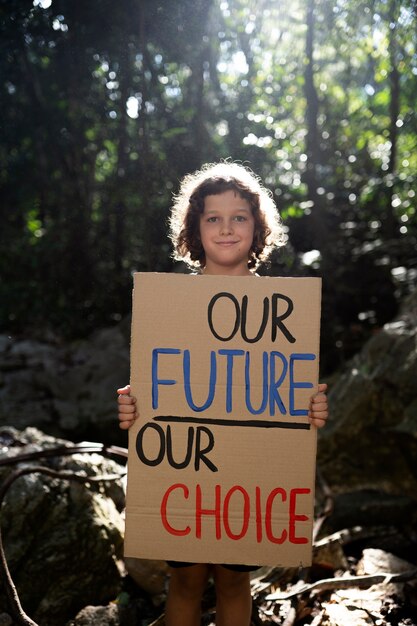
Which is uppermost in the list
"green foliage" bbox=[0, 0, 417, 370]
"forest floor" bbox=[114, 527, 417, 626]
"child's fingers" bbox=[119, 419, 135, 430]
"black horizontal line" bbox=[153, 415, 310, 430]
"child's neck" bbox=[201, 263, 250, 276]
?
"green foliage" bbox=[0, 0, 417, 370]

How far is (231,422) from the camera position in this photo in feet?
5.32

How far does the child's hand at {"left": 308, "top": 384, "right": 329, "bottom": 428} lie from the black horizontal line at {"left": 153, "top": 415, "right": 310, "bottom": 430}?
3 cm

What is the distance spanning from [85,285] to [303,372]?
546 cm

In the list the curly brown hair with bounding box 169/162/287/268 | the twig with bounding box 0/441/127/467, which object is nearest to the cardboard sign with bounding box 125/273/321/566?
the curly brown hair with bounding box 169/162/287/268

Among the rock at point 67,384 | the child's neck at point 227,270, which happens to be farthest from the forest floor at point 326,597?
the rock at point 67,384

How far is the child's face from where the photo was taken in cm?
190

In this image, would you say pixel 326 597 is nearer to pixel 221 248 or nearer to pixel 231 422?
pixel 231 422

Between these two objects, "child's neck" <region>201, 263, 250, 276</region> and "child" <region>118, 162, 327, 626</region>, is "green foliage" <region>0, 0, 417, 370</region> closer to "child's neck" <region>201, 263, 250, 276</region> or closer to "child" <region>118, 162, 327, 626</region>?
"child" <region>118, 162, 327, 626</region>

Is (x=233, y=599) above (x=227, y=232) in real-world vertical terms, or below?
below

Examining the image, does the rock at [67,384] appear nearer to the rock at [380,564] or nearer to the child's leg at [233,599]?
the rock at [380,564]

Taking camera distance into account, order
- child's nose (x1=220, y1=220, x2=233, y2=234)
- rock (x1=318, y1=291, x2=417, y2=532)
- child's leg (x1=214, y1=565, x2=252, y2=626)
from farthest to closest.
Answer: rock (x1=318, y1=291, x2=417, y2=532) < child's nose (x1=220, y1=220, x2=233, y2=234) < child's leg (x1=214, y1=565, x2=252, y2=626)

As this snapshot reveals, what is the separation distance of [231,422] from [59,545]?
102 cm

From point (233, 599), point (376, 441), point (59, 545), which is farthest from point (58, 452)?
point (376, 441)

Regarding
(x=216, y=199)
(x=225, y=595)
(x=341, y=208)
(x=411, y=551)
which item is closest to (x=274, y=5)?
(x=341, y=208)
